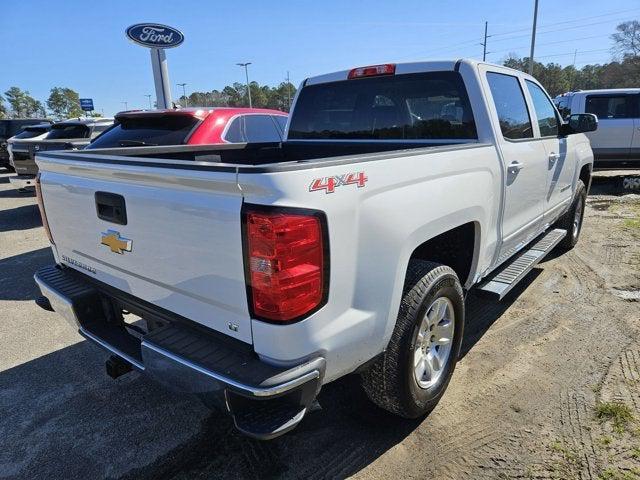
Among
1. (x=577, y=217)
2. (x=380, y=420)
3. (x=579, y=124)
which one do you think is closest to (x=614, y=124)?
(x=577, y=217)

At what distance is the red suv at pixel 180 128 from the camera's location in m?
5.38

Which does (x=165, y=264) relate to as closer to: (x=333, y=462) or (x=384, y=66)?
(x=333, y=462)

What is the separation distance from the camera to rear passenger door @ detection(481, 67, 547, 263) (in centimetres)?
327

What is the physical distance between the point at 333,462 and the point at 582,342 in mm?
2357

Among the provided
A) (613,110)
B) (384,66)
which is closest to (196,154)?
(384,66)

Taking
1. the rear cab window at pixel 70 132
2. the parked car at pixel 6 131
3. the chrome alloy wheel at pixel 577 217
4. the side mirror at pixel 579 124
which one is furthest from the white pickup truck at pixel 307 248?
the parked car at pixel 6 131

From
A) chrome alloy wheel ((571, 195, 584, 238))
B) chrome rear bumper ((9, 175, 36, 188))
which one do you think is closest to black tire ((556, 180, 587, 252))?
chrome alloy wheel ((571, 195, 584, 238))

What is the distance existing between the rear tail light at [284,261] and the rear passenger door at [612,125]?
10570 millimetres

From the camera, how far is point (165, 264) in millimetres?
2121

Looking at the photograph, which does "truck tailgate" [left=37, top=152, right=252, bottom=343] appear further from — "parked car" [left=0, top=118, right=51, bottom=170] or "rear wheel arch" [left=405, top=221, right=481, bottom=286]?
"parked car" [left=0, top=118, right=51, bottom=170]

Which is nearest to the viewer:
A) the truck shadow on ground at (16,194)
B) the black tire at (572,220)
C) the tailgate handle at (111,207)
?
the tailgate handle at (111,207)

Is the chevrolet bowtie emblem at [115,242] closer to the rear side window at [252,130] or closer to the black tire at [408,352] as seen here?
the black tire at [408,352]

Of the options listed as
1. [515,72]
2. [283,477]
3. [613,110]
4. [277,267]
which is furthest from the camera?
[613,110]

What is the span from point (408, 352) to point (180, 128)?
4292 millimetres
